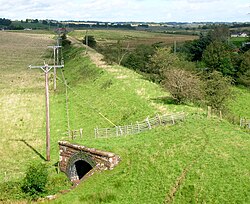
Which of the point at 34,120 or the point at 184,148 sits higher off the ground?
the point at 184,148

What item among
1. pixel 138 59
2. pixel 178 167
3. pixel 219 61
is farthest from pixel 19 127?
pixel 219 61

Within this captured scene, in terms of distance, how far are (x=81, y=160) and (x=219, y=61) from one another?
54769 mm

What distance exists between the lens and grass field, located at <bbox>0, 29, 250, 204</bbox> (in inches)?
995

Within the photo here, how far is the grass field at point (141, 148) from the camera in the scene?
82.9 feet

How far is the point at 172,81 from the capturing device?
41281 millimetres

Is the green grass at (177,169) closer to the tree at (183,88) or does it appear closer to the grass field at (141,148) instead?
the grass field at (141,148)

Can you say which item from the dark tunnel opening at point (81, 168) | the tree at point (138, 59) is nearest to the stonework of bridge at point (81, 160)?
the dark tunnel opening at point (81, 168)

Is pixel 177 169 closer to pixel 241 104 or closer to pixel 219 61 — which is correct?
pixel 241 104

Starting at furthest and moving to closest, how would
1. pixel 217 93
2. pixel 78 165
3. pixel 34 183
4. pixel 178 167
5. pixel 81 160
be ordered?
pixel 217 93 < pixel 78 165 < pixel 81 160 < pixel 34 183 < pixel 178 167

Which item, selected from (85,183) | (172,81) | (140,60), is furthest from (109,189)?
(140,60)

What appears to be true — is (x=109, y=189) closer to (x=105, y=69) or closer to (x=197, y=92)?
(x=197, y=92)

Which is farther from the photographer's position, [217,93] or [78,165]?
[217,93]

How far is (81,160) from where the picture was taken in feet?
104

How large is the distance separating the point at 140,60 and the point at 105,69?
1551 cm
